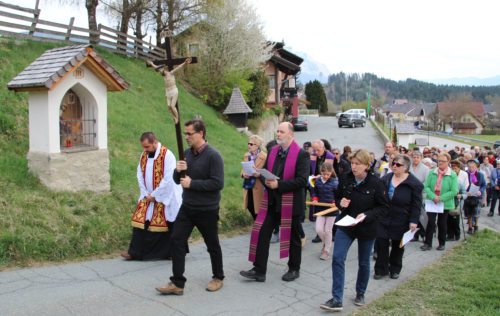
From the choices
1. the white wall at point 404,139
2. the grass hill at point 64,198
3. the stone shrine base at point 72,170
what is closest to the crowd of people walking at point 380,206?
the grass hill at point 64,198

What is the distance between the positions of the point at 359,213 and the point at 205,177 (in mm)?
1812

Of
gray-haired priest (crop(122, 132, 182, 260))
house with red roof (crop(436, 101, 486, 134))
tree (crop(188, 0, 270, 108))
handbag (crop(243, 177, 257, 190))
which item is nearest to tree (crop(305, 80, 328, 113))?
house with red roof (crop(436, 101, 486, 134))

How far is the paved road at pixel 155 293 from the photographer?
5.18 m

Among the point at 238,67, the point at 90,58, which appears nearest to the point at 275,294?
the point at 90,58

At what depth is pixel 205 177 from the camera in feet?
18.2

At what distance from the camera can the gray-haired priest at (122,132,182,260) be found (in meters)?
6.87

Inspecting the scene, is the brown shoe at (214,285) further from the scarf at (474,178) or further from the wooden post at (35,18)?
the wooden post at (35,18)

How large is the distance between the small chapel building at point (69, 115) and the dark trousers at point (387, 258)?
5033mm

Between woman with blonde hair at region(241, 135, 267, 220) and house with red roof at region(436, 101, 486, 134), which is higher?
house with red roof at region(436, 101, 486, 134)

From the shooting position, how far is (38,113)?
8203 mm

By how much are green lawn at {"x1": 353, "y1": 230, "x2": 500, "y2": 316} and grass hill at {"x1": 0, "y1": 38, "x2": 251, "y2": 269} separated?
3970 mm

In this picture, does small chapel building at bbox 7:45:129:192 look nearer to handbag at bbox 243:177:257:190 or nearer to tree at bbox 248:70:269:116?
handbag at bbox 243:177:257:190

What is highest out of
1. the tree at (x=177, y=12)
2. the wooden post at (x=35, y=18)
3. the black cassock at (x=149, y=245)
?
the tree at (x=177, y=12)

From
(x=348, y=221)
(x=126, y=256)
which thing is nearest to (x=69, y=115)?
(x=126, y=256)
